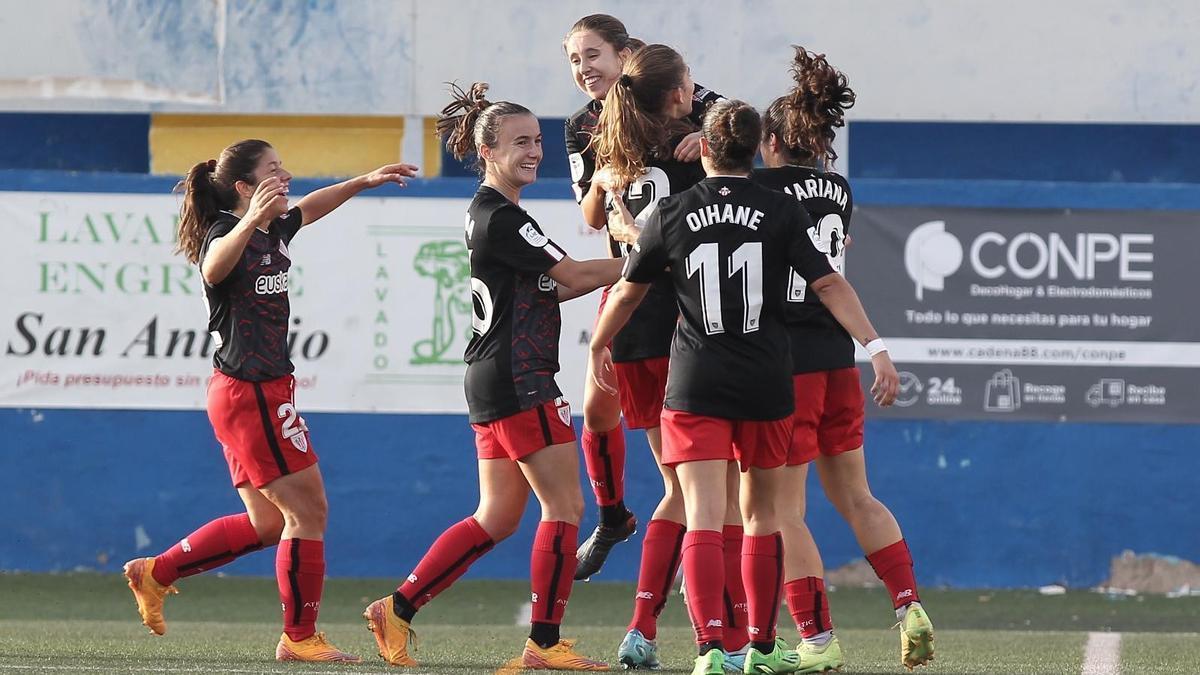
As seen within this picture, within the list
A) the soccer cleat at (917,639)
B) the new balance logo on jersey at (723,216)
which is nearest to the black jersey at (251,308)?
the new balance logo on jersey at (723,216)

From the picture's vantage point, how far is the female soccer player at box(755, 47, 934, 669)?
5773 mm

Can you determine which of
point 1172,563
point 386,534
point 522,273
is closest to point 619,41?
point 522,273

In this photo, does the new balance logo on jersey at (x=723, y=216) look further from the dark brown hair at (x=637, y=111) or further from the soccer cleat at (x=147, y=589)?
the soccer cleat at (x=147, y=589)

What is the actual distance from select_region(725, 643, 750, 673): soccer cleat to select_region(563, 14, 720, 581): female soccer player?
13.9 inches

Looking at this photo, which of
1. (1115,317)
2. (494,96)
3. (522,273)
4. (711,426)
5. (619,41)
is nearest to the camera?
(711,426)

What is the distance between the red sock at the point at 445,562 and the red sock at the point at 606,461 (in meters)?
0.63

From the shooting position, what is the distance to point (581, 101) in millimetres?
10750

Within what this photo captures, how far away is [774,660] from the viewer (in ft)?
17.9

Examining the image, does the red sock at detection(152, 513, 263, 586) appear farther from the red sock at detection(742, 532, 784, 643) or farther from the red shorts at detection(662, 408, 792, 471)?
the red sock at detection(742, 532, 784, 643)

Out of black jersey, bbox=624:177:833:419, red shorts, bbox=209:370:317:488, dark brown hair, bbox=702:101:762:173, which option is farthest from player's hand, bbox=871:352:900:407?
red shorts, bbox=209:370:317:488

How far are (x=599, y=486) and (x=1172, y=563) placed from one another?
4662 millimetres

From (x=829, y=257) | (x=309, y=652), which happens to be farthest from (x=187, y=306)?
(x=829, y=257)

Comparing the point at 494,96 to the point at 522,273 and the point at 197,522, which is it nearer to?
the point at 197,522

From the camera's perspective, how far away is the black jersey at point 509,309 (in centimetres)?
579
